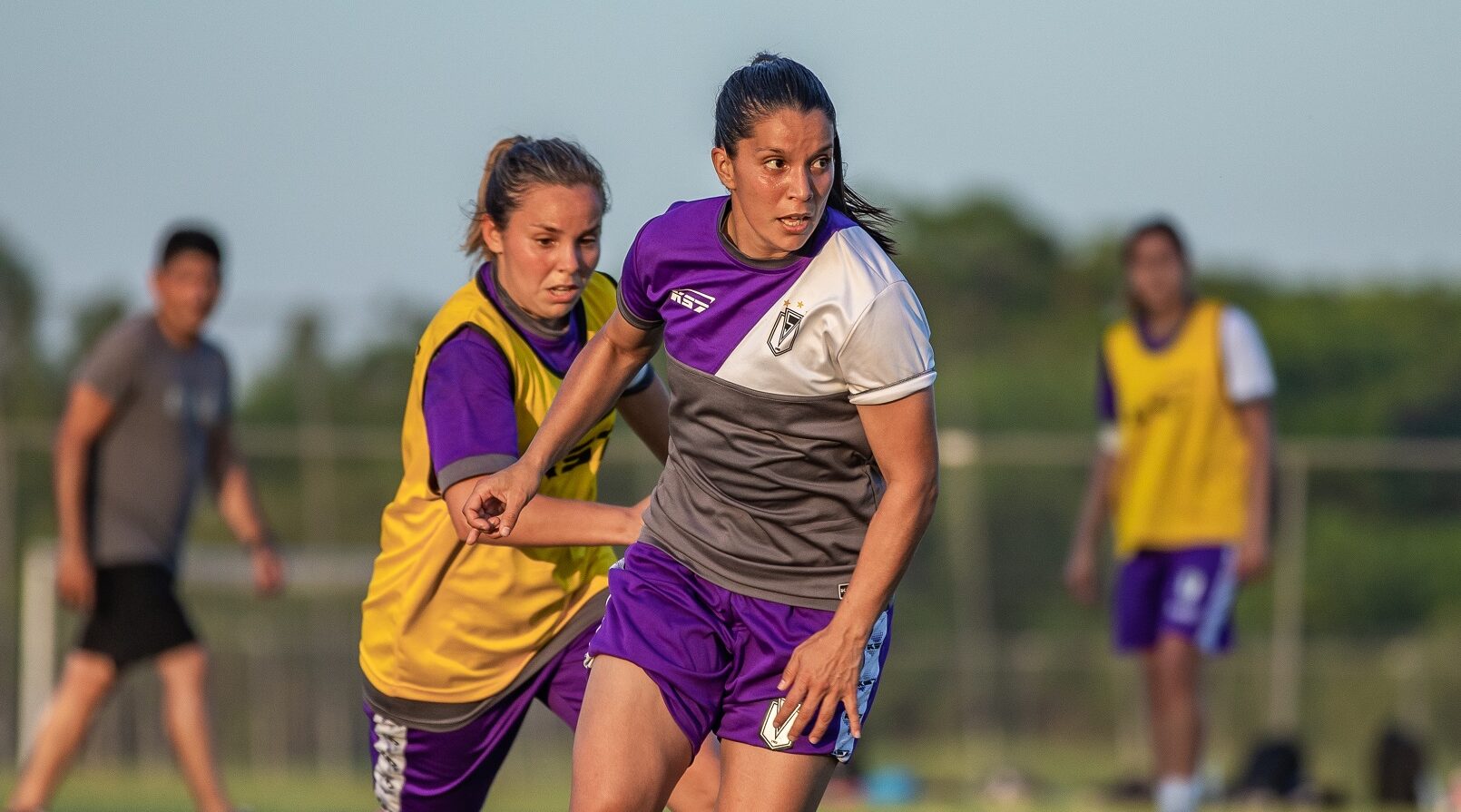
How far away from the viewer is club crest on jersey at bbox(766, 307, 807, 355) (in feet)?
11.0

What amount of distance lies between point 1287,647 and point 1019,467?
2.47 meters

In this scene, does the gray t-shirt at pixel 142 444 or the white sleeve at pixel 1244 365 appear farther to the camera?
the white sleeve at pixel 1244 365

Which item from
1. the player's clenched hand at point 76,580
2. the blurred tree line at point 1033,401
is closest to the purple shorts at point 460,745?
the player's clenched hand at point 76,580

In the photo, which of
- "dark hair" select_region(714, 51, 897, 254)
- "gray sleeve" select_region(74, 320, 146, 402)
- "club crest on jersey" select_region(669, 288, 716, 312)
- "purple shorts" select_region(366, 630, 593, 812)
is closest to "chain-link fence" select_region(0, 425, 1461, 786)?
"gray sleeve" select_region(74, 320, 146, 402)

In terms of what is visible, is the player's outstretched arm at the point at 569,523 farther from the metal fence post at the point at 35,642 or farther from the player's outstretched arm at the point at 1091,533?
the metal fence post at the point at 35,642

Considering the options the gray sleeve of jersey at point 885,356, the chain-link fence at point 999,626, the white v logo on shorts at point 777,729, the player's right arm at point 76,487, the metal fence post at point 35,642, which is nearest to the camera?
the gray sleeve of jersey at point 885,356

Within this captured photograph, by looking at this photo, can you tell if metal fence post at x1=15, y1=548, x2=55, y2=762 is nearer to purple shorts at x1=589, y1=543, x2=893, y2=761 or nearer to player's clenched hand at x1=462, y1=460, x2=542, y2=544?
player's clenched hand at x1=462, y1=460, x2=542, y2=544

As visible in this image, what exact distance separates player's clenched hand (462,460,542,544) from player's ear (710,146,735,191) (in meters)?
0.66

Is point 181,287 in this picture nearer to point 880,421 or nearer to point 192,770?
point 192,770

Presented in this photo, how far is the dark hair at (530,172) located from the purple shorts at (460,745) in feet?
3.16

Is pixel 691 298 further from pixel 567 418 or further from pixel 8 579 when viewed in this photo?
pixel 8 579

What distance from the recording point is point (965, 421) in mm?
→ 14867

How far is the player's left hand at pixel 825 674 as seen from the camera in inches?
130

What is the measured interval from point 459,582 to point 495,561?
0.30ft
